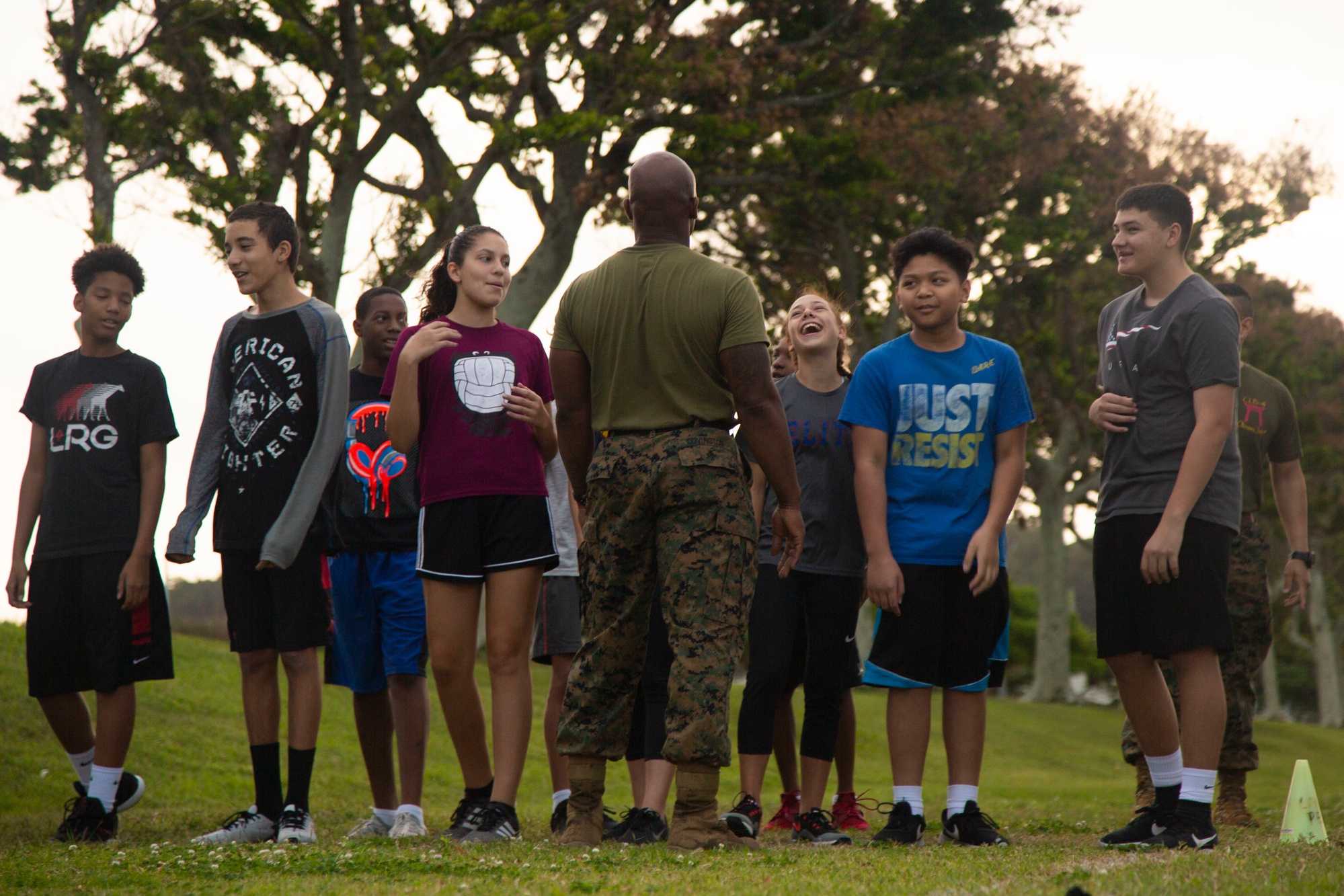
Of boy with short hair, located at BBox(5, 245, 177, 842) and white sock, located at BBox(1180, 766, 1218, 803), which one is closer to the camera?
white sock, located at BBox(1180, 766, 1218, 803)

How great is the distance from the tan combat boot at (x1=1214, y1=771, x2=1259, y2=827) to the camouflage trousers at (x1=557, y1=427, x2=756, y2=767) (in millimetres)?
3407

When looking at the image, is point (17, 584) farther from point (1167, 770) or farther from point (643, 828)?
point (1167, 770)

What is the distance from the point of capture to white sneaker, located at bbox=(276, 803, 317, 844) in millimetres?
4715

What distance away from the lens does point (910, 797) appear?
4676 millimetres

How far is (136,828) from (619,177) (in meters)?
10.6

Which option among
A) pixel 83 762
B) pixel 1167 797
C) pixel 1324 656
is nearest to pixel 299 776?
pixel 83 762

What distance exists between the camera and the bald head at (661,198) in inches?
170

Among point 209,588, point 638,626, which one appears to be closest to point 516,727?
point 638,626

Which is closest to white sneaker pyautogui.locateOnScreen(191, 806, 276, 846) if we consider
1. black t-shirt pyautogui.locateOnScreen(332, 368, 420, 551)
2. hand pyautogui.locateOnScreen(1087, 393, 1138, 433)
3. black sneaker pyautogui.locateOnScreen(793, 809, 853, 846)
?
black t-shirt pyautogui.locateOnScreen(332, 368, 420, 551)

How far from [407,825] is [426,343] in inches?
76.1

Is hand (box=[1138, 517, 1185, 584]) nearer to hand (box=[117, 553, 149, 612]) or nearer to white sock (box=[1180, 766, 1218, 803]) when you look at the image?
white sock (box=[1180, 766, 1218, 803])

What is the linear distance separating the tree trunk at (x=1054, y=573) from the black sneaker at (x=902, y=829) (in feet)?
64.7

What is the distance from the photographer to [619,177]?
49.2ft

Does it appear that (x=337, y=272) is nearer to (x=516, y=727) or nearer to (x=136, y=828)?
(x=136, y=828)
